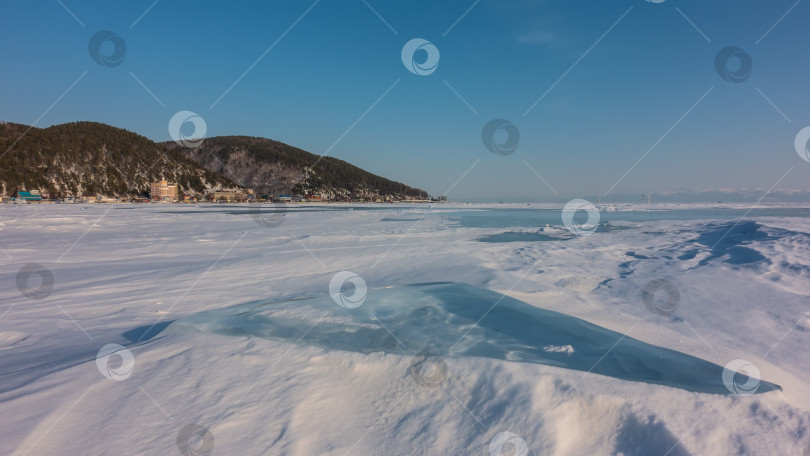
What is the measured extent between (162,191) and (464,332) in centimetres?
12814

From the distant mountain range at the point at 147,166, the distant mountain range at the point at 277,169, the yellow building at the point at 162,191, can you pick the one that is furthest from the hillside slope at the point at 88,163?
the distant mountain range at the point at 277,169

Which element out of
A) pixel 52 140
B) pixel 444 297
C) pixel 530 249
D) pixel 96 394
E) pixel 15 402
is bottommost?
pixel 15 402

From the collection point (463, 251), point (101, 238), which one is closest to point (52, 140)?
point (101, 238)

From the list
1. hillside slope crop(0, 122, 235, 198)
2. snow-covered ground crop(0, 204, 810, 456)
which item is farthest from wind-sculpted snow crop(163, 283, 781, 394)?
hillside slope crop(0, 122, 235, 198)

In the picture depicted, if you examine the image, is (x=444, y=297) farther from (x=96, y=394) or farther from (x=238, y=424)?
(x=96, y=394)

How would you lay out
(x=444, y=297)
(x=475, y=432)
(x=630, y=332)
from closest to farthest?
1. (x=475, y=432)
2. (x=630, y=332)
3. (x=444, y=297)

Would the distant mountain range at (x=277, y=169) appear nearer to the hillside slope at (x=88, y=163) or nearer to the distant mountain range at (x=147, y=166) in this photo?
the distant mountain range at (x=147, y=166)

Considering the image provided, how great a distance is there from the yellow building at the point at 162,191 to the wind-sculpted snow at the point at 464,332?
120965 mm

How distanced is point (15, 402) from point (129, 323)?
2386 millimetres

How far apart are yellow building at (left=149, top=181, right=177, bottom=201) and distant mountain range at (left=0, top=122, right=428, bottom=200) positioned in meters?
5.67

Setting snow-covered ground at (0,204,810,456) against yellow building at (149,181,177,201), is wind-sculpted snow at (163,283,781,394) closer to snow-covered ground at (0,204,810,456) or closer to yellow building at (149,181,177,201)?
snow-covered ground at (0,204,810,456)

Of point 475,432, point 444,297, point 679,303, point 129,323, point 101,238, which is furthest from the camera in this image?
point 101,238

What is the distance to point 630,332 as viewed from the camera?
4027 mm

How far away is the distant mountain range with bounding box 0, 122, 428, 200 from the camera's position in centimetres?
9181
